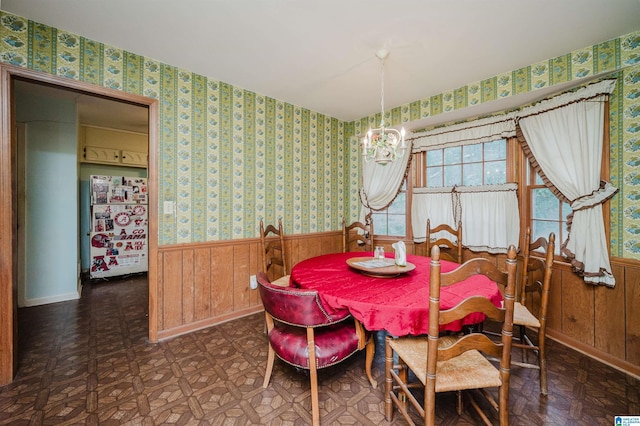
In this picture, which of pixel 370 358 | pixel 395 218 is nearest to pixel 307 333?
pixel 370 358

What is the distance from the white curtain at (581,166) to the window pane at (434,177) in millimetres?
A: 1087

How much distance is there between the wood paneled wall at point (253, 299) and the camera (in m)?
2.05

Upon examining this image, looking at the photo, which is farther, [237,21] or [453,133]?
[453,133]

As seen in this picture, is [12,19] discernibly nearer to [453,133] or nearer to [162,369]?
[162,369]

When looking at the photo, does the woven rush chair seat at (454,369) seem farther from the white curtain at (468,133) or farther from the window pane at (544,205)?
the white curtain at (468,133)

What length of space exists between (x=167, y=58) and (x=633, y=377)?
4.78 m

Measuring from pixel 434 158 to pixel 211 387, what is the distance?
3.55 metres

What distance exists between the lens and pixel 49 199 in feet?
11.1

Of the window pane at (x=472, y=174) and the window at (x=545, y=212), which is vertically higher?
the window pane at (x=472, y=174)

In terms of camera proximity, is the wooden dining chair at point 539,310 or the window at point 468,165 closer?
the wooden dining chair at point 539,310

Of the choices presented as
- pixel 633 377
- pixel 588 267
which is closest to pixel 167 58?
pixel 588 267

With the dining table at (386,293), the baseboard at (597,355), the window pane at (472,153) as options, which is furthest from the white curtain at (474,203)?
the dining table at (386,293)

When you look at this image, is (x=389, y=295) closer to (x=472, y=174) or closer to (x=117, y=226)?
(x=472, y=174)

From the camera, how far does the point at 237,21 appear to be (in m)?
1.91
